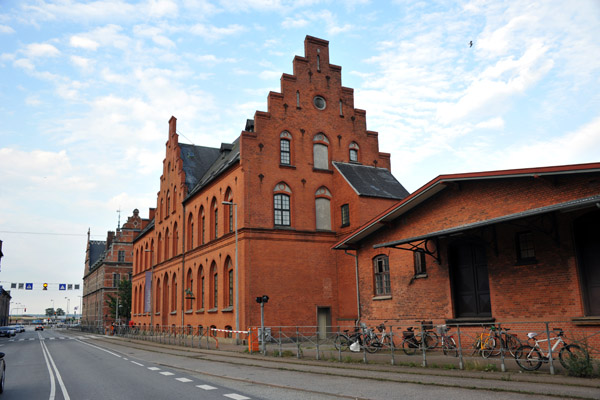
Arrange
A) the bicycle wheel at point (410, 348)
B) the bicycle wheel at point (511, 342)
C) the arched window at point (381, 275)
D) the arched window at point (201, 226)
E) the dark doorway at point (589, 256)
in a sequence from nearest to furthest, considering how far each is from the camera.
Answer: the dark doorway at point (589, 256), the bicycle wheel at point (511, 342), the bicycle wheel at point (410, 348), the arched window at point (381, 275), the arched window at point (201, 226)

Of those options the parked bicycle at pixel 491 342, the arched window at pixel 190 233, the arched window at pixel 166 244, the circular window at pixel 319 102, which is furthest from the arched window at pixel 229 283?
the parked bicycle at pixel 491 342

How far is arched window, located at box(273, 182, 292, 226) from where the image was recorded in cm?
3212

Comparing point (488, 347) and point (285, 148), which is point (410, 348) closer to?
point (488, 347)

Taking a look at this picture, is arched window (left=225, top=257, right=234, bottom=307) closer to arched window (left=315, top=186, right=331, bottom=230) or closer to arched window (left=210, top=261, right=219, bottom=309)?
arched window (left=210, top=261, right=219, bottom=309)

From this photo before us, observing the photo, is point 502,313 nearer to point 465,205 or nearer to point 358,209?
point 465,205

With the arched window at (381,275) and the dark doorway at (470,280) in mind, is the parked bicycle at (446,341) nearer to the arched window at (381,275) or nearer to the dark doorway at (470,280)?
the dark doorway at (470,280)

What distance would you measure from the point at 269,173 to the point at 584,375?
23415mm

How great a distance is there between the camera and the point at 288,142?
3356cm

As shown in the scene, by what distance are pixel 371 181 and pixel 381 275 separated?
39.0 ft

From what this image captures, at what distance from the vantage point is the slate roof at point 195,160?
4719 cm

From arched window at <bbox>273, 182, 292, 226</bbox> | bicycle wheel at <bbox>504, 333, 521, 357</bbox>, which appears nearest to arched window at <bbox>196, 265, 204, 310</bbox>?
arched window at <bbox>273, 182, 292, 226</bbox>

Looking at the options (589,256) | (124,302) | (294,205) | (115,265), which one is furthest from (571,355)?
(115,265)

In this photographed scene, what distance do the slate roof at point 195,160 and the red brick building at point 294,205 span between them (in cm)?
785

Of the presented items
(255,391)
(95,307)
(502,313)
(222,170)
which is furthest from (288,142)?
(95,307)
